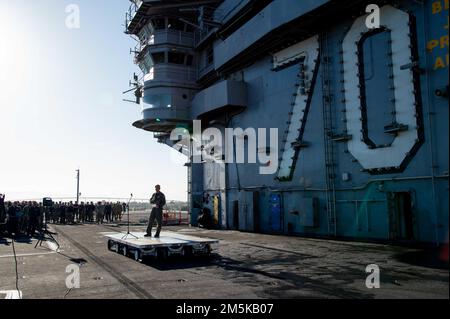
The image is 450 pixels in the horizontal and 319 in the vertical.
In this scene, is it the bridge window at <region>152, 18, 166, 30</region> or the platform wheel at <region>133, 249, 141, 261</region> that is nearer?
the platform wheel at <region>133, 249, 141, 261</region>

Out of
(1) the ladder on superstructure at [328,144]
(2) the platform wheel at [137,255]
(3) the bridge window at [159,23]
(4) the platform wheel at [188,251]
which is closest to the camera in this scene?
(2) the platform wheel at [137,255]

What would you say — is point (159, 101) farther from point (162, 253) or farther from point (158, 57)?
point (162, 253)

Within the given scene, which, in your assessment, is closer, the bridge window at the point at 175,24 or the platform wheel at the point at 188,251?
the platform wheel at the point at 188,251

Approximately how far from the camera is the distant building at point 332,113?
14.8m

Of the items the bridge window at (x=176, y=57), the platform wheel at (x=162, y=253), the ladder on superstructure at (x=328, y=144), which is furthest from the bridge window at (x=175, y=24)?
the platform wheel at (x=162, y=253)

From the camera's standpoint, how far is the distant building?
14.8 m

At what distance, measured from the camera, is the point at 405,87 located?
15.5m

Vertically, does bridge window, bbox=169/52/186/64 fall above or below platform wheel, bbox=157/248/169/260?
above

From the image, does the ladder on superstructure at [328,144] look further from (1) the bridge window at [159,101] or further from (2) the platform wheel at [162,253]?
(1) the bridge window at [159,101]

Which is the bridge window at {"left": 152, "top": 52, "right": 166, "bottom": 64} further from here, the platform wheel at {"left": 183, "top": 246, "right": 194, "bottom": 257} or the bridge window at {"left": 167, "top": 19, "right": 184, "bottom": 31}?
the platform wheel at {"left": 183, "top": 246, "right": 194, "bottom": 257}

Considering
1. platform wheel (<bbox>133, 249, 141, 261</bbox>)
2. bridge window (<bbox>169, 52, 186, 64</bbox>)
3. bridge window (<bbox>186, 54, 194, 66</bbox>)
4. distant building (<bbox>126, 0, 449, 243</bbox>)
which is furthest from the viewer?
bridge window (<bbox>186, 54, 194, 66</bbox>)

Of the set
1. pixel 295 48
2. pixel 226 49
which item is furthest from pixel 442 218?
pixel 226 49

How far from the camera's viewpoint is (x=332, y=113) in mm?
19109

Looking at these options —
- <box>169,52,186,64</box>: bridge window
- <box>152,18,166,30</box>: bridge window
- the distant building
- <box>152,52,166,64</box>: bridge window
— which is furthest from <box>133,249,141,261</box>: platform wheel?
<box>152,18,166,30</box>: bridge window
